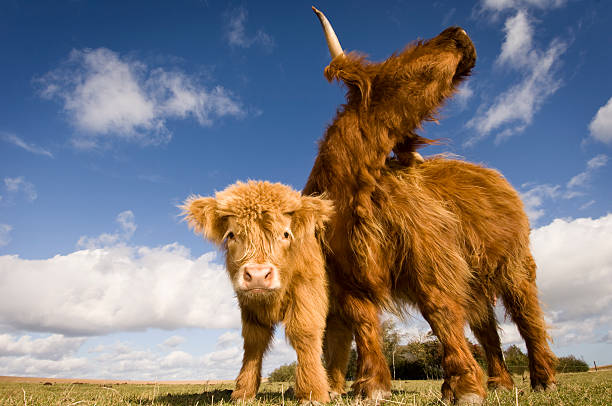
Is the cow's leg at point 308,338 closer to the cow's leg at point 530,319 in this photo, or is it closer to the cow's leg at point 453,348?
the cow's leg at point 453,348

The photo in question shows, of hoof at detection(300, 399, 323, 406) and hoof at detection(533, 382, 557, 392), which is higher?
hoof at detection(300, 399, 323, 406)

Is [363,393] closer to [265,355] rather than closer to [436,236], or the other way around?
[265,355]

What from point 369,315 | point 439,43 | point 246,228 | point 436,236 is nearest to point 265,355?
point 369,315

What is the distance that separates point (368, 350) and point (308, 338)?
1.83 ft

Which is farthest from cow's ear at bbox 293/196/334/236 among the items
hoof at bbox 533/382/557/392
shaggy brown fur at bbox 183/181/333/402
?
hoof at bbox 533/382/557/392

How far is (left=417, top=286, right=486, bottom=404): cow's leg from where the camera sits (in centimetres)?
296

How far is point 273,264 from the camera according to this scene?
3.25m

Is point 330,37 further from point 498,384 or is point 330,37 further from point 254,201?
point 498,384

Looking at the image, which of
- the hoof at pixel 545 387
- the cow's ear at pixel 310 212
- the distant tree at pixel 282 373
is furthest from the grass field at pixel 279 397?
the distant tree at pixel 282 373

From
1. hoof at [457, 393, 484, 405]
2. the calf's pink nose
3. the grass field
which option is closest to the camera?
the grass field

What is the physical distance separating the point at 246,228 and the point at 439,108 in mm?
2122

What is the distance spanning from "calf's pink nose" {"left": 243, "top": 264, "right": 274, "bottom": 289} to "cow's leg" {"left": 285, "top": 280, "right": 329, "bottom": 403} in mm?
449

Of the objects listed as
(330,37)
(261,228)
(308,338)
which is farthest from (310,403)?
(330,37)

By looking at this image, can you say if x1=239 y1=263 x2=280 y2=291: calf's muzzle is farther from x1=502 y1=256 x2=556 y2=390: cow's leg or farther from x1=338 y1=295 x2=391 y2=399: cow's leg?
x1=502 y1=256 x2=556 y2=390: cow's leg
